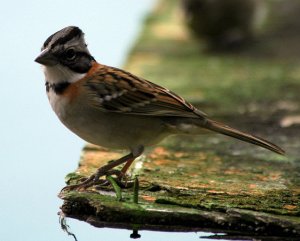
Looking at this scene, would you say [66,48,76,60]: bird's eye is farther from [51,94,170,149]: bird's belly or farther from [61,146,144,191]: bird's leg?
[61,146,144,191]: bird's leg

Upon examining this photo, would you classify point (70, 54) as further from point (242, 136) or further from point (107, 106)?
point (242, 136)

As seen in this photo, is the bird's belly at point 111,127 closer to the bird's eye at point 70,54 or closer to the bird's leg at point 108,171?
the bird's leg at point 108,171

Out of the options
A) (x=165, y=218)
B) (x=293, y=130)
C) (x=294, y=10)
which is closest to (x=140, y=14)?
(x=294, y=10)

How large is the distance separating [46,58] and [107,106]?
0.45 m

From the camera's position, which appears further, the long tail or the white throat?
the long tail

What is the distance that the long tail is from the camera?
488 centimetres

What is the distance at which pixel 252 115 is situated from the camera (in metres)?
6.34

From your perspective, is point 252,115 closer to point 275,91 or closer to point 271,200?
point 275,91

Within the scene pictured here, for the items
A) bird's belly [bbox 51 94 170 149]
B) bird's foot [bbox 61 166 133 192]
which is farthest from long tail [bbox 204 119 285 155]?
bird's foot [bbox 61 166 133 192]

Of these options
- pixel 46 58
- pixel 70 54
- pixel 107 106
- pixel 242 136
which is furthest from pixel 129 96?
pixel 242 136

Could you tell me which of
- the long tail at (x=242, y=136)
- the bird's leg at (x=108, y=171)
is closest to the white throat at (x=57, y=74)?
the bird's leg at (x=108, y=171)

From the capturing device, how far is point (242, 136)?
4.91 meters

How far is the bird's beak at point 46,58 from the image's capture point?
452cm

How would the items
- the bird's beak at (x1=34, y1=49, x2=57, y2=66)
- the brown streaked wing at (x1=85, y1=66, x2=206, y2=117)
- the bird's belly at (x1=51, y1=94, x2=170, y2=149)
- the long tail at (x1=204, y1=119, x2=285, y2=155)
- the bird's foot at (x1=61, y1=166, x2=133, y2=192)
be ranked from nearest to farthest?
the bird's foot at (x1=61, y1=166, x2=133, y2=192), the bird's beak at (x1=34, y1=49, x2=57, y2=66), the bird's belly at (x1=51, y1=94, x2=170, y2=149), the brown streaked wing at (x1=85, y1=66, x2=206, y2=117), the long tail at (x1=204, y1=119, x2=285, y2=155)
